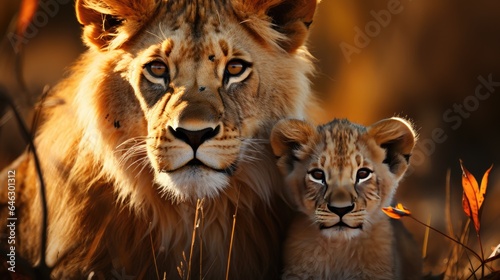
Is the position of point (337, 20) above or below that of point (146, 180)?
above

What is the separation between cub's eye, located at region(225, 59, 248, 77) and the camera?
4457mm

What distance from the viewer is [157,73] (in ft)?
14.6

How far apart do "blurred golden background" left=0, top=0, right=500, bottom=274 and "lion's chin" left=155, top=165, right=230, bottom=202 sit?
3.51 meters

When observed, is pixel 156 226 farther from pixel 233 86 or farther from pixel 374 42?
pixel 374 42

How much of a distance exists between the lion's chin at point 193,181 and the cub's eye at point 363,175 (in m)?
0.58

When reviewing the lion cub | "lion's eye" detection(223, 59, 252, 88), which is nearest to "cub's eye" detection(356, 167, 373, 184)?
the lion cub

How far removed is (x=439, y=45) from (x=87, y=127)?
14.6 feet

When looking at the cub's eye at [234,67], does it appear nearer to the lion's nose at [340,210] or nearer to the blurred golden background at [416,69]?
the lion's nose at [340,210]

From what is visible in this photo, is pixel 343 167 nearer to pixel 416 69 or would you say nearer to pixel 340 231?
pixel 340 231

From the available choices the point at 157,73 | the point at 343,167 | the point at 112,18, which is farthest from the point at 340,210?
the point at 112,18

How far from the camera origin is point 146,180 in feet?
15.1

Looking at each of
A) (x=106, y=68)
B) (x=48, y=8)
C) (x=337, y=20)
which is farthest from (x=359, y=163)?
(x=337, y=20)

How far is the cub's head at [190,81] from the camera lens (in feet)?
13.6

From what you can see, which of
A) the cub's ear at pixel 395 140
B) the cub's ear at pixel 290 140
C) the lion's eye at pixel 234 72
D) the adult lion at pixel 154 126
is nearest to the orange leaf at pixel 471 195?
the cub's ear at pixel 395 140
